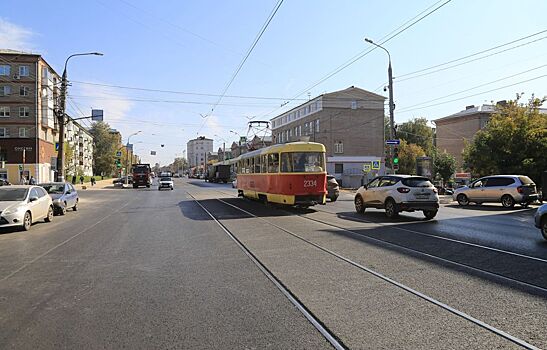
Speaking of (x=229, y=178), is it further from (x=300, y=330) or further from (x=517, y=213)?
(x=300, y=330)

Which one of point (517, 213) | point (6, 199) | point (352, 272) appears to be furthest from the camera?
point (517, 213)

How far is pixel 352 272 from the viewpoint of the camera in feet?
24.3

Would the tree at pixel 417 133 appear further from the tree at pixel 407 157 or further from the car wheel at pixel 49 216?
the car wheel at pixel 49 216

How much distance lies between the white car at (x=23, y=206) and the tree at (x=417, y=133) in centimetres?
7941

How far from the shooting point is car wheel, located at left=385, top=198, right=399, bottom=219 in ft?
52.2

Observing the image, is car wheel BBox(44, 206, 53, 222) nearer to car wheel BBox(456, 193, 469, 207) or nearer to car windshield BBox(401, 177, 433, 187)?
car windshield BBox(401, 177, 433, 187)

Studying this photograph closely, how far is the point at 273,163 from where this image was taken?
1984 centimetres

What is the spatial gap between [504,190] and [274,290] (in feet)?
62.6

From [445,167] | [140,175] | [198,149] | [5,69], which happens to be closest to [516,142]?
[445,167]

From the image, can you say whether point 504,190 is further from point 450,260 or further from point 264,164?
point 450,260

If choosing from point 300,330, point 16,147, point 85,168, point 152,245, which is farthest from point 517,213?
point 85,168

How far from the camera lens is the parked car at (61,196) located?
64.2 feet

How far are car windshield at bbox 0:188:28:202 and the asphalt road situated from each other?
2931mm

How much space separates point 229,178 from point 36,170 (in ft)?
92.0
